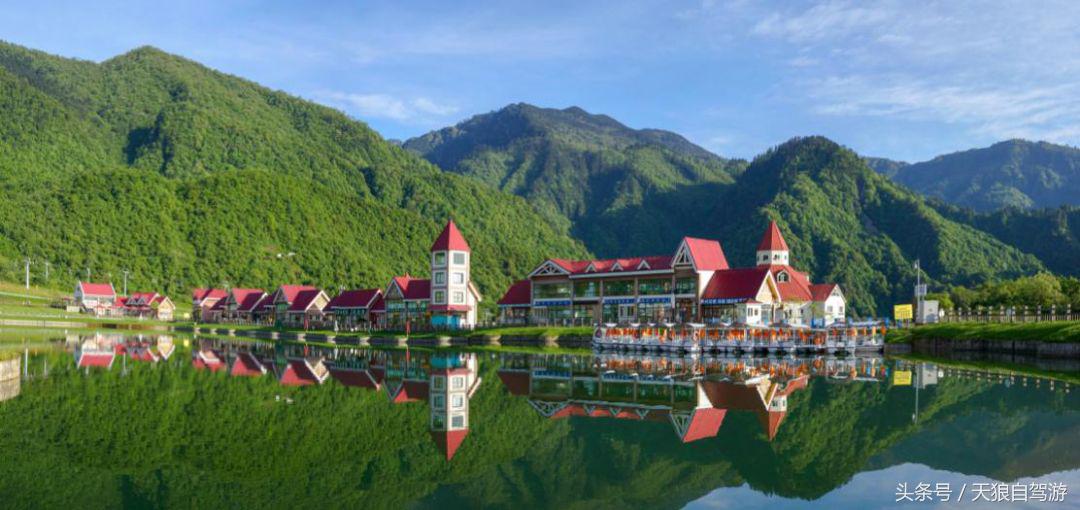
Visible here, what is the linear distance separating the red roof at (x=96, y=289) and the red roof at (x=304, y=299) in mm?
33161

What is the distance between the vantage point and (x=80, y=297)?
117688 mm

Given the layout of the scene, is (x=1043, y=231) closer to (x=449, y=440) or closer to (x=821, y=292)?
(x=821, y=292)

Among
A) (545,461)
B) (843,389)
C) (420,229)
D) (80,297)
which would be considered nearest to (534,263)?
(420,229)

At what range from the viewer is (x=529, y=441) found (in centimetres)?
1994

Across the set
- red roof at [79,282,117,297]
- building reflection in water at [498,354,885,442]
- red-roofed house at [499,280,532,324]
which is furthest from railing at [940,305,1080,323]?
red roof at [79,282,117,297]

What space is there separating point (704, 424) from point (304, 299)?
89285mm

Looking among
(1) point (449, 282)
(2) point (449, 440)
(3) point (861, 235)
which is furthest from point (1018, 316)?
(3) point (861, 235)

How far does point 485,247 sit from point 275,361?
122924 mm

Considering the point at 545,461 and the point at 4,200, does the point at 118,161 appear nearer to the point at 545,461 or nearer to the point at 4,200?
the point at 4,200

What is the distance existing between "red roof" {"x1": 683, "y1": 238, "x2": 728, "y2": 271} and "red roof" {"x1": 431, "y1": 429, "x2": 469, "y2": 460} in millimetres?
57338

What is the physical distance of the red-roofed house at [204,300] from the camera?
120875 millimetres

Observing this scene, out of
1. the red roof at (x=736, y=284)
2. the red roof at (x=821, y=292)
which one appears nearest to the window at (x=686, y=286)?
the red roof at (x=736, y=284)

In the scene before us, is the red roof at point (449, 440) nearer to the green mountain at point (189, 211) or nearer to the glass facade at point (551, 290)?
the glass facade at point (551, 290)

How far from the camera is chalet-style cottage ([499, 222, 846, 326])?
73.3 m
